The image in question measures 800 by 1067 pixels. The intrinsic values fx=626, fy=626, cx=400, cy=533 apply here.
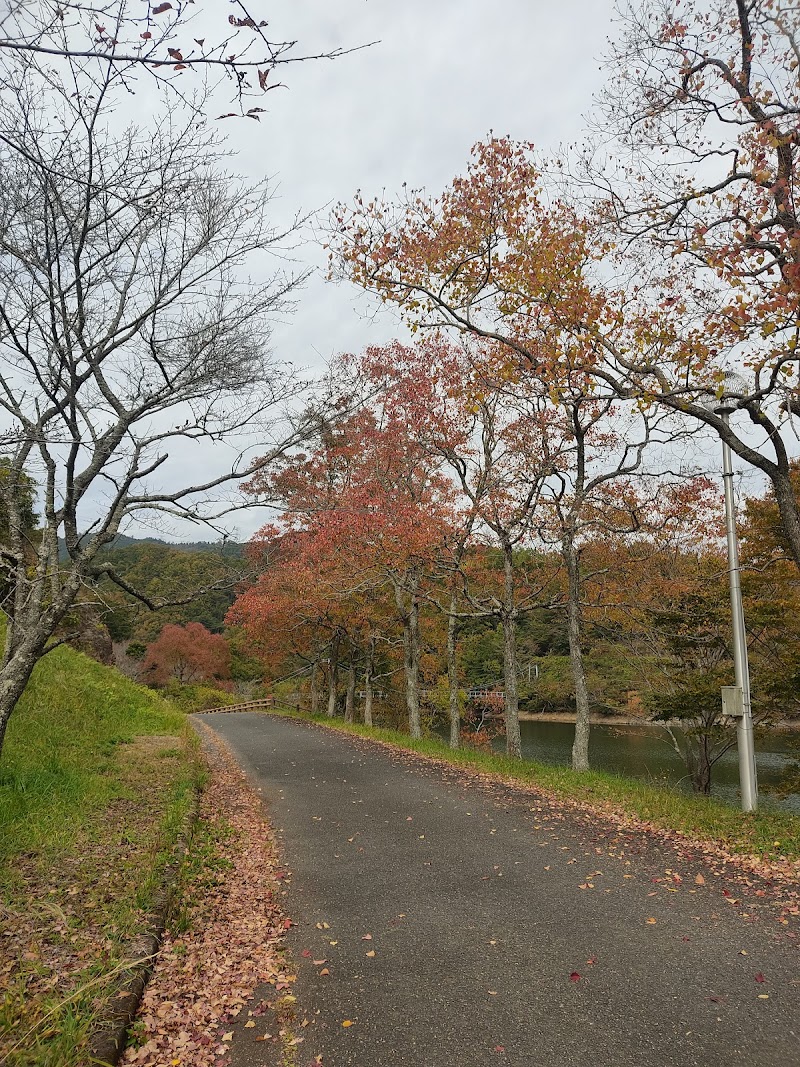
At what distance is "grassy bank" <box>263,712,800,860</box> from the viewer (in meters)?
6.07

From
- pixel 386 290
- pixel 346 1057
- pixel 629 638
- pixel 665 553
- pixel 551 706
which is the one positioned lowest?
pixel 551 706

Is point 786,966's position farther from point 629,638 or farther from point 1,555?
point 629,638

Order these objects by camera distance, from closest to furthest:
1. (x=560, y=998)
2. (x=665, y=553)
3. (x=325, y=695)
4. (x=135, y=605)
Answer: (x=560, y=998) → (x=135, y=605) → (x=665, y=553) → (x=325, y=695)

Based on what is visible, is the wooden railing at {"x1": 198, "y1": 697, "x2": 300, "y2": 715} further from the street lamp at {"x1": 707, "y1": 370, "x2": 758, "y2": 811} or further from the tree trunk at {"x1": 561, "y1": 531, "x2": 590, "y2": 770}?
the street lamp at {"x1": 707, "y1": 370, "x2": 758, "y2": 811}

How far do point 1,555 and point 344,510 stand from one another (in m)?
8.80

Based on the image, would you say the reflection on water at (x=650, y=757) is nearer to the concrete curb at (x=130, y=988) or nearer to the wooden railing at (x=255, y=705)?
the wooden railing at (x=255, y=705)

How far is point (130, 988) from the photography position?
10.9 feet

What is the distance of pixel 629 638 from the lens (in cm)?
1486

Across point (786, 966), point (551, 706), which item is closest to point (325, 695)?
point (551, 706)

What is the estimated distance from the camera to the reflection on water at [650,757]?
55.7 ft

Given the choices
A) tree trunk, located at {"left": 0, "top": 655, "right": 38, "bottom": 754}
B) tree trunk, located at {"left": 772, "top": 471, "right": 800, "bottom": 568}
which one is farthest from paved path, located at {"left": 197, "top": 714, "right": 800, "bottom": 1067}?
tree trunk, located at {"left": 772, "top": 471, "right": 800, "bottom": 568}

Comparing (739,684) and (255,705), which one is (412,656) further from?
(255,705)

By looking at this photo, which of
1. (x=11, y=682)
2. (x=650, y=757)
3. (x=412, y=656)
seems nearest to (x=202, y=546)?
(x=11, y=682)

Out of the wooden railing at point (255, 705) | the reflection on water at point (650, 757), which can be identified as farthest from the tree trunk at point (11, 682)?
the wooden railing at point (255, 705)
